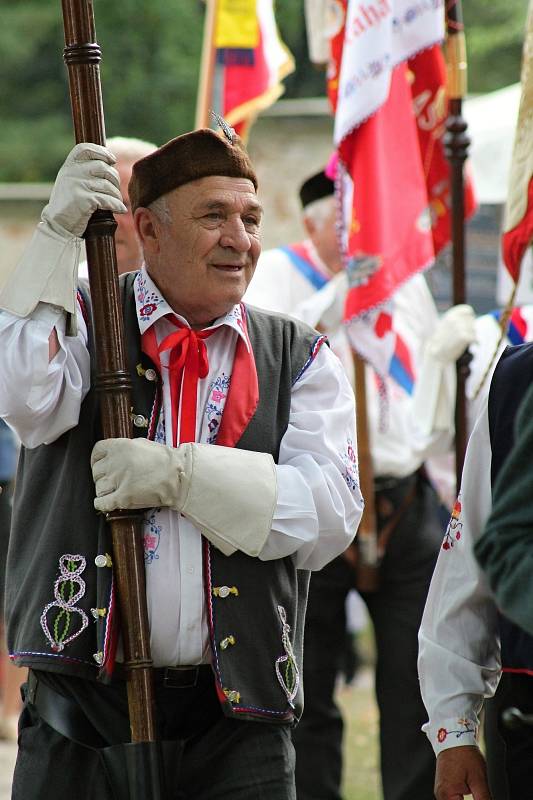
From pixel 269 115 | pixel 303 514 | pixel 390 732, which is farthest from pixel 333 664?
pixel 269 115

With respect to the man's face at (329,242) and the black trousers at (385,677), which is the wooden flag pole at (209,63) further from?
the black trousers at (385,677)

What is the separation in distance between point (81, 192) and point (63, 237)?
4.3 inches

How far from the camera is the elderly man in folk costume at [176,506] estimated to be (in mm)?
3033

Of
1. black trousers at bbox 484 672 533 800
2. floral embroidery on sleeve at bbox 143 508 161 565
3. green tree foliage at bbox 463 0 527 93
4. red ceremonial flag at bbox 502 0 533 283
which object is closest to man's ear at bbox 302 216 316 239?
red ceremonial flag at bbox 502 0 533 283

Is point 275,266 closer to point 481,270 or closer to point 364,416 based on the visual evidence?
point 364,416

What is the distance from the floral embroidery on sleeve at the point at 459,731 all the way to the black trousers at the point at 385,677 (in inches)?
87.9

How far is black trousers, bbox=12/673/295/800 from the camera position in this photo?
10.0 ft

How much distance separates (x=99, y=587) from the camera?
10.0 ft

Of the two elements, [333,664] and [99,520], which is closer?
[99,520]

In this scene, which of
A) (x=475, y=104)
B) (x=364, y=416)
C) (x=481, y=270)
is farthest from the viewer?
(x=475, y=104)

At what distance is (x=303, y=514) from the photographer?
311 centimetres

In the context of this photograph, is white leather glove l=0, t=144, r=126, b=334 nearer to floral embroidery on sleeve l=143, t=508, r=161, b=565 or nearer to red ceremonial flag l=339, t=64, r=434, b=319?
floral embroidery on sleeve l=143, t=508, r=161, b=565

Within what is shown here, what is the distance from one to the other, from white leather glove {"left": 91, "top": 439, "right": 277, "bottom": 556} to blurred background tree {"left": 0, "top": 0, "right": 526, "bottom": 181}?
14290 millimetres

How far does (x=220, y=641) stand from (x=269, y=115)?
7433mm
